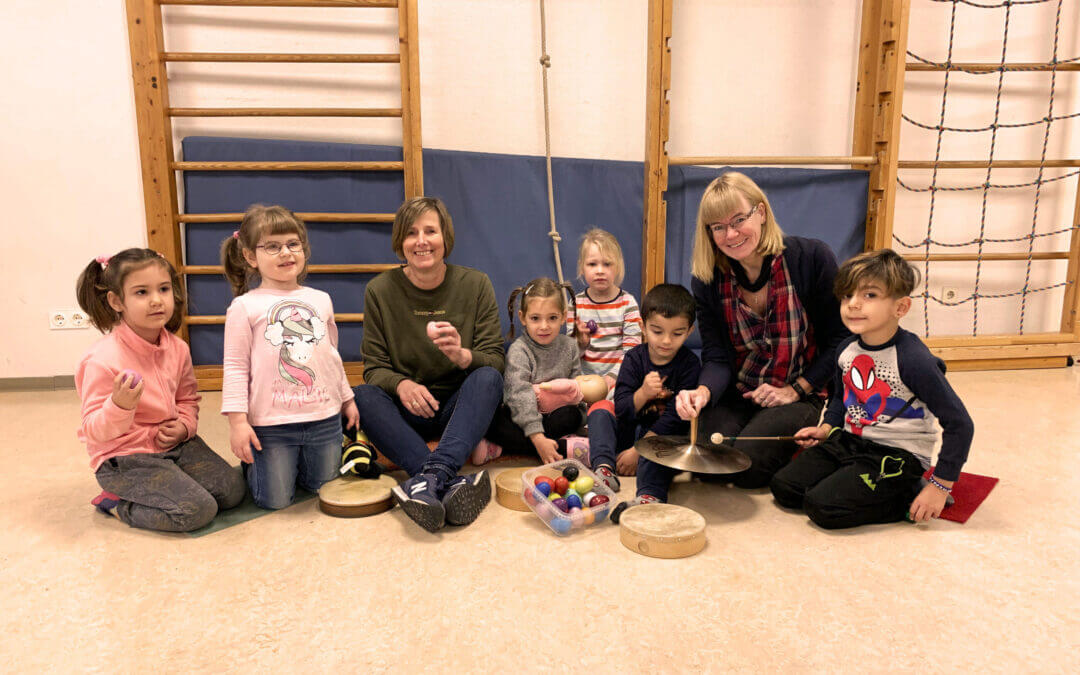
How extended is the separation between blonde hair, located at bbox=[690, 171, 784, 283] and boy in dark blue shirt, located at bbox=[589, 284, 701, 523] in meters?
0.10

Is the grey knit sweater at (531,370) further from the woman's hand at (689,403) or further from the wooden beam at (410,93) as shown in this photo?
the wooden beam at (410,93)

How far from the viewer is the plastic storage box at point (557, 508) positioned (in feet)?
4.70

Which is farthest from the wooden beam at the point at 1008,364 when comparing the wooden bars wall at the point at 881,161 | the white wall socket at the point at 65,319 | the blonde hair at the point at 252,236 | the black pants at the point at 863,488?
the white wall socket at the point at 65,319

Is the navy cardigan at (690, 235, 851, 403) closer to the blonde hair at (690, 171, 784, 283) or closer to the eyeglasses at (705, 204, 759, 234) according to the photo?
the blonde hair at (690, 171, 784, 283)

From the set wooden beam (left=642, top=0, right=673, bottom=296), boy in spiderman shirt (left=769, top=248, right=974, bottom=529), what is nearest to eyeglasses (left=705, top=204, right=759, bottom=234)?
boy in spiderman shirt (left=769, top=248, right=974, bottom=529)

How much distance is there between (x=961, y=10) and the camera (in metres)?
2.98

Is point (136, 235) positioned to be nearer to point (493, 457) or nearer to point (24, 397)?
point (24, 397)

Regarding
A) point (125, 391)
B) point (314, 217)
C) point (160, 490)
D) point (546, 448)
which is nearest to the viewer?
point (125, 391)

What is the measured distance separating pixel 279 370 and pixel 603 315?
3.60 ft

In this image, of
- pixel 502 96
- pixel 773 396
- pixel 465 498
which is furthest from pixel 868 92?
pixel 465 498

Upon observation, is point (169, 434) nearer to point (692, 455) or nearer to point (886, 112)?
point (692, 455)

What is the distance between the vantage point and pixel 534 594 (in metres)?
1.20

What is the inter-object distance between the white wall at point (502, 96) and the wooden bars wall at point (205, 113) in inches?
5.5

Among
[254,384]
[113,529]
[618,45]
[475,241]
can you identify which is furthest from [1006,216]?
[113,529]
